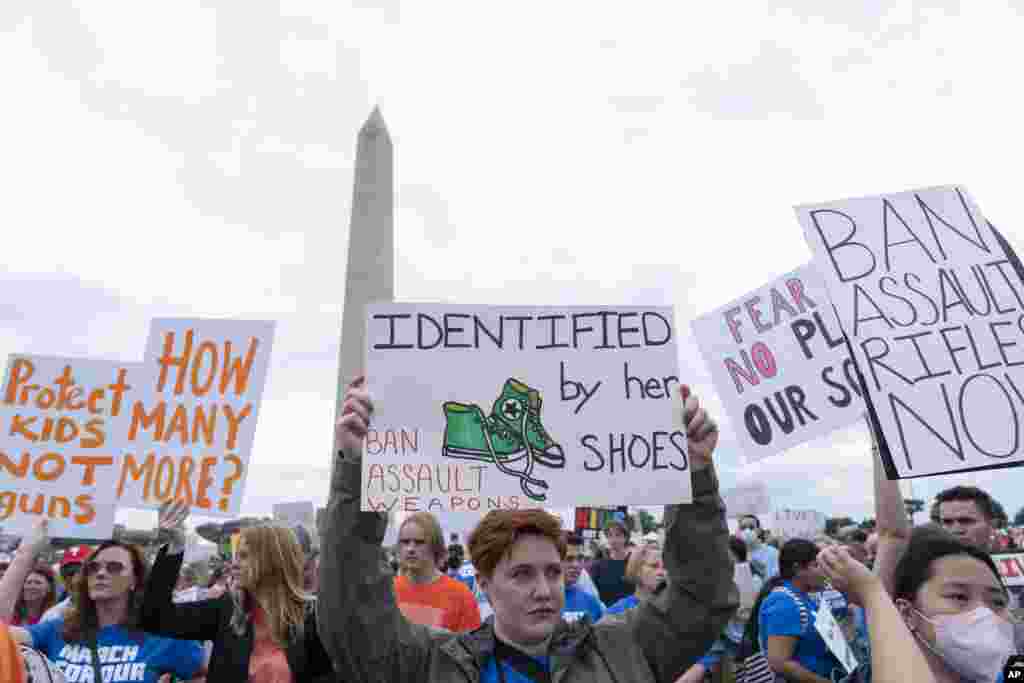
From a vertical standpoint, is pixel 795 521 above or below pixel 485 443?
above

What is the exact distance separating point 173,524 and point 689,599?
9.23 ft

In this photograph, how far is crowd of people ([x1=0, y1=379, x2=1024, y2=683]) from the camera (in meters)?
2.40

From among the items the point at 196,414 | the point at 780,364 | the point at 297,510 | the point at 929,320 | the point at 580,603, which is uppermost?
the point at 297,510

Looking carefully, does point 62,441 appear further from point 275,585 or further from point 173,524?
point 275,585

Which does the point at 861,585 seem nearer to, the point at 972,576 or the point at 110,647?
the point at 972,576

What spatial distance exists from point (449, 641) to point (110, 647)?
2.05m

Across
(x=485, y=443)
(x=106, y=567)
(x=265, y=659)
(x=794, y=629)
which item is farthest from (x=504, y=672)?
(x=794, y=629)

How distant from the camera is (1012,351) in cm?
338

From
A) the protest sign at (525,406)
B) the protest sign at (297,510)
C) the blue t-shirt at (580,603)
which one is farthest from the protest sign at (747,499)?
the protest sign at (525,406)

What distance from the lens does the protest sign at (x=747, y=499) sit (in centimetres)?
1473

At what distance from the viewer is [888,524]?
331cm

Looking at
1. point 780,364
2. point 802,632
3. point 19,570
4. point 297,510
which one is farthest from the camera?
point 297,510

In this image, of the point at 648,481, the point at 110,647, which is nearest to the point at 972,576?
the point at 648,481

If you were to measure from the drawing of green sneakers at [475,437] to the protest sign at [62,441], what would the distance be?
9.51 ft
